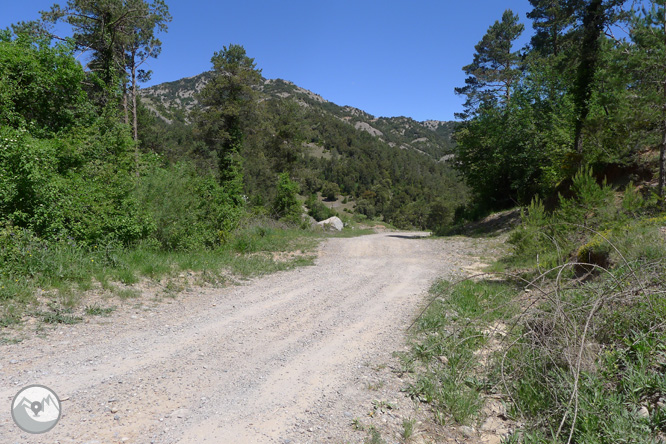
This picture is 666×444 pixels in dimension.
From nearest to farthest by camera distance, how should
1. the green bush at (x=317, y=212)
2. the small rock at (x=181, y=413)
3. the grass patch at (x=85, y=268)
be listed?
the small rock at (x=181, y=413)
the grass patch at (x=85, y=268)
the green bush at (x=317, y=212)

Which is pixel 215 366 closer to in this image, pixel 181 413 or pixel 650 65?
pixel 181 413

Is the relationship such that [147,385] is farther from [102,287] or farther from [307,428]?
[102,287]

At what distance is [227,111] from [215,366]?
20257 mm

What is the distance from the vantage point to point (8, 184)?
6523mm

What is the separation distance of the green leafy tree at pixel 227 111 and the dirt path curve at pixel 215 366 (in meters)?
16.3

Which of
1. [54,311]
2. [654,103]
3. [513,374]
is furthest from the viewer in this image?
[654,103]

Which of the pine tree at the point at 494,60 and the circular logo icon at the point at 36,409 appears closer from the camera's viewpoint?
the circular logo icon at the point at 36,409

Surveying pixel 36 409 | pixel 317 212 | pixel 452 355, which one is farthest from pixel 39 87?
pixel 317 212

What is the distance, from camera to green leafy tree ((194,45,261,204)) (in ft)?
73.2

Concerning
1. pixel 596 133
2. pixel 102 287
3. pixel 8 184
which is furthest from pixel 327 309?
pixel 596 133

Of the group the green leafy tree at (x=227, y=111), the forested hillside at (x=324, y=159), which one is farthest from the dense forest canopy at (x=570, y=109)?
the green leafy tree at (x=227, y=111)

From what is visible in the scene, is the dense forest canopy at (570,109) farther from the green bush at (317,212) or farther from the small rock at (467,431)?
the green bush at (317,212)

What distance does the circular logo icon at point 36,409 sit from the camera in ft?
9.53

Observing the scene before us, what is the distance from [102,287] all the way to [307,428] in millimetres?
5176
